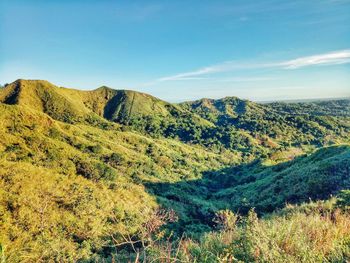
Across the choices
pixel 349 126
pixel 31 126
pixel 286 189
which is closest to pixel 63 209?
pixel 286 189

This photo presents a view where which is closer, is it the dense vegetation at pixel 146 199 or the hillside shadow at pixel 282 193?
the dense vegetation at pixel 146 199

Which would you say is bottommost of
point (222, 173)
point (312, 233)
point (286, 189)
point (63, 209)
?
point (222, 173)

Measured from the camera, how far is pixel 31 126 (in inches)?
2082

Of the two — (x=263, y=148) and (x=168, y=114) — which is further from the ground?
(x=168, y=114)

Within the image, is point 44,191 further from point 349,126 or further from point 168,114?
point 349,126

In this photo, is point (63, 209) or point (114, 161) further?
point (114, 161)

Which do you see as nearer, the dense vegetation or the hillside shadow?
the dense vegetation

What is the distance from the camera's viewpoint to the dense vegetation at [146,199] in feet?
12.6

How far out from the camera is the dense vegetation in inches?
151

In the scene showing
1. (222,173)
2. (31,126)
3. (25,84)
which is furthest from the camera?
(25,84)

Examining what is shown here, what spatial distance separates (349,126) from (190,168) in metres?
118

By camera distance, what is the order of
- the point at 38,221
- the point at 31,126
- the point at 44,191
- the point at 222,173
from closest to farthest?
the point at 38,221 → the point at 44,191 → the point at 31,126 → the point at 222,173

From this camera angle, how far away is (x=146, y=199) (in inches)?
1410

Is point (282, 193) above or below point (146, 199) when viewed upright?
below
